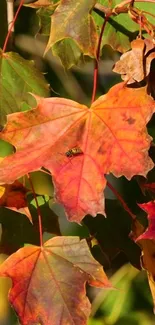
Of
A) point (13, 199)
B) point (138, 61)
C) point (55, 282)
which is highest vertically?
point (138, 61)

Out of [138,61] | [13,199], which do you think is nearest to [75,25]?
[138,61]

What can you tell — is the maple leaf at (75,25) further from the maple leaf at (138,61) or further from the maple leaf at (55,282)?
the maple leaf at (55,282)

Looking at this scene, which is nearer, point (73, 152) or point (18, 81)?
point (73, 152)

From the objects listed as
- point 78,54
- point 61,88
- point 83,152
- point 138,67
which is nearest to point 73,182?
point 83,152

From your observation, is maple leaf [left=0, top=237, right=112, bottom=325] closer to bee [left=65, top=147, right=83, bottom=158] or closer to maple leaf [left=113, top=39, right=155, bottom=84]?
bee [left=65, top=147, right=83, bottom=158]

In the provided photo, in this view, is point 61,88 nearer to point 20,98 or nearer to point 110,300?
point 20,98

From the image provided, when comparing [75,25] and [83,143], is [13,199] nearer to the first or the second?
[83,143]
